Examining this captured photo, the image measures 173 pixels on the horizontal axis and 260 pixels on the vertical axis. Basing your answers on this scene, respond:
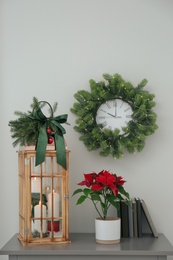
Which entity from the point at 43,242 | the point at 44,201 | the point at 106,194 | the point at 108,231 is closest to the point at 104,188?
the point at 106,194

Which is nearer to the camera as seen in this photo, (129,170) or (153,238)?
(153,238)

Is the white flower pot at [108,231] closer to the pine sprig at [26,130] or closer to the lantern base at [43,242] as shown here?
the lantern base at [43,242]

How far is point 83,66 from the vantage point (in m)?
3.17

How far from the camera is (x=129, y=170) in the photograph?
3.12 m

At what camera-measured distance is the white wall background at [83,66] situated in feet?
10.2

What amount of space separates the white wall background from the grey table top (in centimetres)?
35

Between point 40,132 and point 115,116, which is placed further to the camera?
point 115,116

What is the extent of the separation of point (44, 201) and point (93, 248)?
0.36 m

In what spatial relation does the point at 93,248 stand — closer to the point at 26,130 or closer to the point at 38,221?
the point at 38,221

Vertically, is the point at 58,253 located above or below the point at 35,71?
below

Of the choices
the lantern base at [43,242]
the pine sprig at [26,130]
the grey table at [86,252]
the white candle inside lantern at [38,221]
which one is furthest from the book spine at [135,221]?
the pine sprig at [26,130]

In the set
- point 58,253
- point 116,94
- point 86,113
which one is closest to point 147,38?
point 116,94

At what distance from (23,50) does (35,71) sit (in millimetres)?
153

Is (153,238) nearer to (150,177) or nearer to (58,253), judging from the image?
(150,177)
